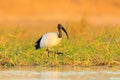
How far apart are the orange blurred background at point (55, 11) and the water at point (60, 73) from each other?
38.6ft

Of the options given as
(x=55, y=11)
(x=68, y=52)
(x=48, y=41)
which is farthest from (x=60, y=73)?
(x=55, y=11)

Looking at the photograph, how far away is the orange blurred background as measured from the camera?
26.4m

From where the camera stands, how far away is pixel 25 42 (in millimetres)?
14820

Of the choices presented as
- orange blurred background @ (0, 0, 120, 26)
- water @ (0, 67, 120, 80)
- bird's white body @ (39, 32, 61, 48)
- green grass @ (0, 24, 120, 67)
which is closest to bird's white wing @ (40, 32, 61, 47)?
bird's white body @ (39, 32, 61, 48)

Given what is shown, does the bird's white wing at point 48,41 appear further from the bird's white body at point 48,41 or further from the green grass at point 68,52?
the green grass at point 68,52

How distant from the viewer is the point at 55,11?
28781 millimetres

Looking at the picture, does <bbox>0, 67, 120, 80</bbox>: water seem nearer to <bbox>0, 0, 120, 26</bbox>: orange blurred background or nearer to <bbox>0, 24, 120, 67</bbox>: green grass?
<bbox>0, 24, 120, 67</bbox>: green grass

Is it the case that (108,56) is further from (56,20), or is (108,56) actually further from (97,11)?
(97,11)

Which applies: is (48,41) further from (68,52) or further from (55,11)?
(55,11)

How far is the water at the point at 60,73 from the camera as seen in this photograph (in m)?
12.2

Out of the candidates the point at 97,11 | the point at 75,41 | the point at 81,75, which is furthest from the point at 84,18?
the point at 97,11

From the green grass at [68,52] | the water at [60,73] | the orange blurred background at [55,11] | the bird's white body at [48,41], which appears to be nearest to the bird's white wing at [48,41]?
the bird's white body at [48,41]

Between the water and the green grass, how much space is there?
0.40m

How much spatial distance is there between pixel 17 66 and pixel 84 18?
4541mm
